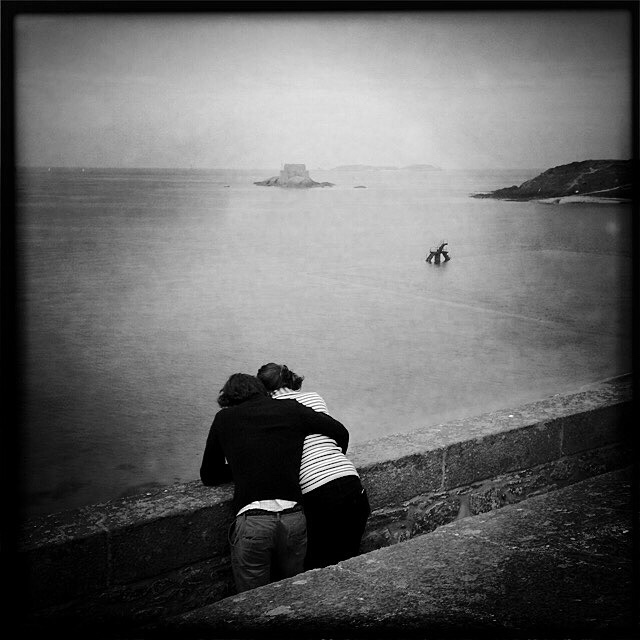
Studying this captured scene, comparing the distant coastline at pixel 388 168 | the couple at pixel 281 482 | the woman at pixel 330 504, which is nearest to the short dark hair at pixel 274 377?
the couple at pixel 281 482

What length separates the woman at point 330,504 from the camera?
8.38 feet

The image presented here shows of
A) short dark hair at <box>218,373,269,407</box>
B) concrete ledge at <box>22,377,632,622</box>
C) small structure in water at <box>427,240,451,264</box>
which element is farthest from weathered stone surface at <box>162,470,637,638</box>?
small structure in water at <box>427,240,451,264</box>

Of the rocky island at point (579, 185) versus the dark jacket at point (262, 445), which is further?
the rocky island at point (579, 185)

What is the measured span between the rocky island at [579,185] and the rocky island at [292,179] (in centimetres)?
97

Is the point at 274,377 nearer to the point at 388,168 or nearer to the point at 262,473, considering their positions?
the point at 262,473

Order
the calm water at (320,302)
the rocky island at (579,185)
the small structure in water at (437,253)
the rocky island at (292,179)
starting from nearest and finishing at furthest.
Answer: the rocky island at (579,185) < the calm water at (320,302) < the rocky island at (292,179) < the small structure in water at (437,253)

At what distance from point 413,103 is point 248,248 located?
1.21 m

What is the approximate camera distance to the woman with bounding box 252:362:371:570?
2.55m

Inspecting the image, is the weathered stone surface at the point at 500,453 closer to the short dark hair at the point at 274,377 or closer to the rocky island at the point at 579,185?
the short dark hair at the point at 274,377

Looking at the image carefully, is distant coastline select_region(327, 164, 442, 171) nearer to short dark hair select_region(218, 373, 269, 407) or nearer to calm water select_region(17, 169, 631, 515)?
calm water select_region(17, 169, 631, 515)

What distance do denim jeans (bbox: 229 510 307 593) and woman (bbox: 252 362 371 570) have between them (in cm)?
10

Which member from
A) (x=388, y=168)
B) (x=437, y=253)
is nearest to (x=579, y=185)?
(x=437, y=253)

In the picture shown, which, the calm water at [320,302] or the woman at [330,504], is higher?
the calm water at [320,302]

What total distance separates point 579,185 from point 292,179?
153 centimetres
